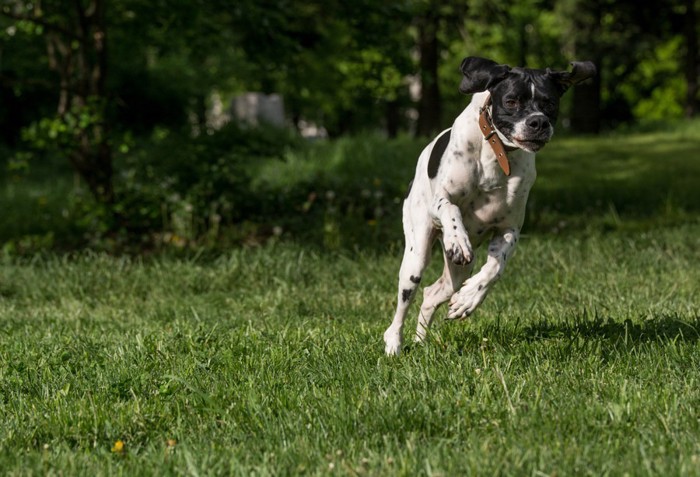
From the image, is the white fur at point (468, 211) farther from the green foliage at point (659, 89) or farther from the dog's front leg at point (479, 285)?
the green foliage at point (659, 89)

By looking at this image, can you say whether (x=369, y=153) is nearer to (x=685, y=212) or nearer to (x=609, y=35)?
(x=685, y=212)

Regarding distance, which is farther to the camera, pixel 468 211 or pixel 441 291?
pixel 441 291

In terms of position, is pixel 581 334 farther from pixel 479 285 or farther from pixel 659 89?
pixel 659 89

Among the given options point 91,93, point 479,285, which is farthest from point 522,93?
point 91,93

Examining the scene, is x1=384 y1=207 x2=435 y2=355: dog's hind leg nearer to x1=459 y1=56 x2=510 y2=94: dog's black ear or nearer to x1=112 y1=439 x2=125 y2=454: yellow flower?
x1=459 y1=56 x2=510 y2=94: dog's black ear

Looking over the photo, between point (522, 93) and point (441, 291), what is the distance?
1199 millimetres

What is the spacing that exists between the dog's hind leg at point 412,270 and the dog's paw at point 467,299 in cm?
33

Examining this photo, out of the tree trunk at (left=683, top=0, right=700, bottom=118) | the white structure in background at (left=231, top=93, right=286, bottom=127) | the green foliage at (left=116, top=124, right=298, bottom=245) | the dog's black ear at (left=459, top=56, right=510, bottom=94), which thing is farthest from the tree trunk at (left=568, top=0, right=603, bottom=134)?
the dog's black ear at (left=459, top=56, right=510, bottom=94)

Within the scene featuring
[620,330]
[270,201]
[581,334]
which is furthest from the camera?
[270,201]


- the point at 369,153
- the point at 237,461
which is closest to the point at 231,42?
the point at 369,153

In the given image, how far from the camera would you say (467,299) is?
4145 mm

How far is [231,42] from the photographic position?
9828 mm

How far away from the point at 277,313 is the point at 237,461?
3058mm

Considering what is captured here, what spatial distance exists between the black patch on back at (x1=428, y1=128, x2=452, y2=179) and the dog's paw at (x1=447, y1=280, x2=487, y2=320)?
58cm
